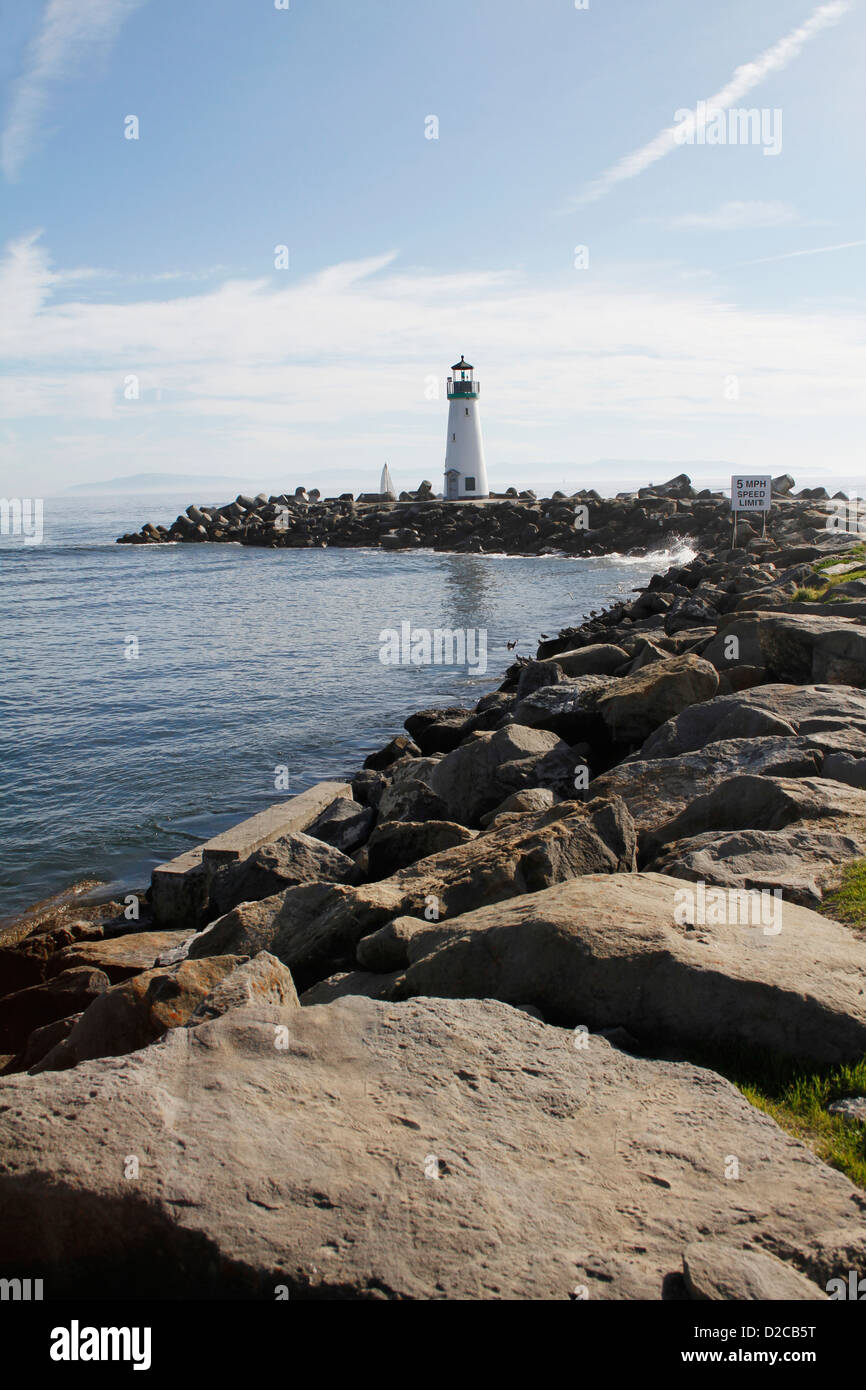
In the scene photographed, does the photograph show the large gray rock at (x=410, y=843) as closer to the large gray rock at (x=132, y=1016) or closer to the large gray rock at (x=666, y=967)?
the large gray rock at (x=666, y=967)

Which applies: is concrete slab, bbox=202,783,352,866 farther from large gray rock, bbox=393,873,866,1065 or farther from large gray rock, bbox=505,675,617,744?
large gray rock, bbox=393,873,866,1065

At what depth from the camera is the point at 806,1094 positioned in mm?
4098

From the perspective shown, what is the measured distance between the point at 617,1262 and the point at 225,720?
17.7 metres

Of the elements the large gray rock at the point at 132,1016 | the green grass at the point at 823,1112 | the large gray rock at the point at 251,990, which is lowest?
the large gray rock at the point at 132,1016

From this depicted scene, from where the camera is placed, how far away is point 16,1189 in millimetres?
3260

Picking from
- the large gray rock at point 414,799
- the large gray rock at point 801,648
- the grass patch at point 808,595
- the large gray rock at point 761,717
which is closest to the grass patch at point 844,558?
the grass patch at point 808,595

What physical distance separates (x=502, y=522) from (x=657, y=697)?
57794mm

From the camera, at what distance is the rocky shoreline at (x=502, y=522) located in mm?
56781

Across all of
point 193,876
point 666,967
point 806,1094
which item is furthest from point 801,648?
point 806,1094

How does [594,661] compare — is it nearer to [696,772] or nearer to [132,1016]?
[696,772]

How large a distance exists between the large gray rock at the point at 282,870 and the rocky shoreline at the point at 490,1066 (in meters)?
0.07

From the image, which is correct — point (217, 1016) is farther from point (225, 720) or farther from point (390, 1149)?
point (225, 720)

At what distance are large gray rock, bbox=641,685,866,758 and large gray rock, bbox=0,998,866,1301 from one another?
17.4 ft

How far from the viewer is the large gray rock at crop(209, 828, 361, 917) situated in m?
8.70
